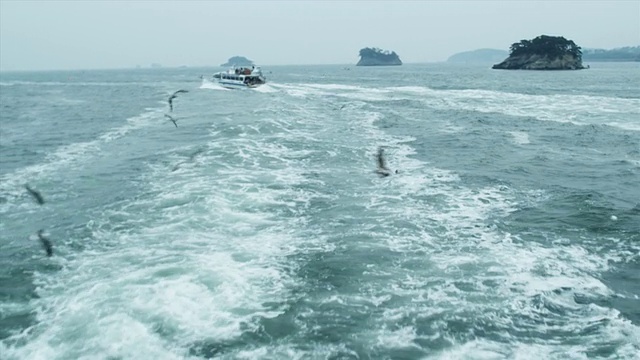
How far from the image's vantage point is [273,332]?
10406 millimetres

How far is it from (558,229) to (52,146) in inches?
1246

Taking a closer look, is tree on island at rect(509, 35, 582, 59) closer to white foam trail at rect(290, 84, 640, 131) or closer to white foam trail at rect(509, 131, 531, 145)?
white foam trail at rect(290, 84, 640, 131)

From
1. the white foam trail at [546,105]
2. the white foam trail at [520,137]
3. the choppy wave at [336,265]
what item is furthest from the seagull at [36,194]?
the white foam trail at [546,105]

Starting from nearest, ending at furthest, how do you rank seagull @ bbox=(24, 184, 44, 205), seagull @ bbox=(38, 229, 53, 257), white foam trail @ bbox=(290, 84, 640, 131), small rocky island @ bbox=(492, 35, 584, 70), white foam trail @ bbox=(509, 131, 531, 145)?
seagull @ bbox=(38, 229, 53, 257)
seagull @ bbox=(24, 184, 44, 205)
white foam trail @ bbox=(509, 131, 531, 145)
white foam trail @ bbox=(290, 84, 640, 131)
small rocky island @ bbox=(492, 35, 584, 70)

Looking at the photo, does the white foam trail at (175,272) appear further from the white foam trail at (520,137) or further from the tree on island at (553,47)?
the tree on island at (553,47)

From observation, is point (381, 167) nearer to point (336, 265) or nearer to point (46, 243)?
point (336, 265)

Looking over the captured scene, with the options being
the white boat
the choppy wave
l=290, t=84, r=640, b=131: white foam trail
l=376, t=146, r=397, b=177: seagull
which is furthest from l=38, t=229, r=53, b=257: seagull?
the white boat

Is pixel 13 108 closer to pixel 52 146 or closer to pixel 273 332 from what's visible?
pixel 52 146

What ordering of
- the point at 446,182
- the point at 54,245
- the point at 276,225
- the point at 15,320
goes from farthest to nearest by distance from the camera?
the point at 446,182, the point at 276,225, the point at 54,245, the point at 15,320

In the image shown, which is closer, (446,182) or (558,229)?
(558,229)

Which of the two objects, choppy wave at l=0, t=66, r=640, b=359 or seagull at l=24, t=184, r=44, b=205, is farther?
seagull at l=24, t=184, r=44, b=205

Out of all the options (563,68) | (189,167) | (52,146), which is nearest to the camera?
(189,167)

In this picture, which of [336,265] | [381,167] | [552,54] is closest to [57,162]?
[381,167]

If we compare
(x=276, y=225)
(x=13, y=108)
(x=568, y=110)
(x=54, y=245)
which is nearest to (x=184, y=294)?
(x=276, y=225)
